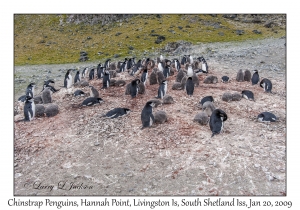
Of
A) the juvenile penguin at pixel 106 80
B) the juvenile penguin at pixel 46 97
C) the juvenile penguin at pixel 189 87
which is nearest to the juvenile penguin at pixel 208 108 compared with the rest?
the juvenile penguin at pixel 189 87

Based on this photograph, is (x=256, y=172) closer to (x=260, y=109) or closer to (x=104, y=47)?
(x=260, y=109)

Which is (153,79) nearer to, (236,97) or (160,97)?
(160,97)

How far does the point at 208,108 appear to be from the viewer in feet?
26.2

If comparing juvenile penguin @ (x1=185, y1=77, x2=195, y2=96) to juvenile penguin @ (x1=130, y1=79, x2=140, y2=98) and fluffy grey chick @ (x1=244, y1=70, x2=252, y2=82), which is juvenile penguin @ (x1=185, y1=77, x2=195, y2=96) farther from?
fluffy grey chick @ (x1=244, y1=70, x2=252, y2=82)

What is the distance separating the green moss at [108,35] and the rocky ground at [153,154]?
21397mm

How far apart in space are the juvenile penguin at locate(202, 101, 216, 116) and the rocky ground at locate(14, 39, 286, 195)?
53 cm

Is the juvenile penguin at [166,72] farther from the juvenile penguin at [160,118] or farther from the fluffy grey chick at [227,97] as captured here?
the juvenile penguin at [160,118]

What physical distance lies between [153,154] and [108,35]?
1314 inches

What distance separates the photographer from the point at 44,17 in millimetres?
46750

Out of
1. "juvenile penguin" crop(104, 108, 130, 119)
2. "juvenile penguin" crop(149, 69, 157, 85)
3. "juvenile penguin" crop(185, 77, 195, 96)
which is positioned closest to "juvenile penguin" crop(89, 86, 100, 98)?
"juvenile penguin" crop(104, 108, 130, 119)

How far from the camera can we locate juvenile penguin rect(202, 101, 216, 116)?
7.91 m

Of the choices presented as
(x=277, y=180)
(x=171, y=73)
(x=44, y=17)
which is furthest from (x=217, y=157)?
(x=44, y=17)

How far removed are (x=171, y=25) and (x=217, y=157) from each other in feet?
114

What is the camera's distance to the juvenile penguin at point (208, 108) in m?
7.91
